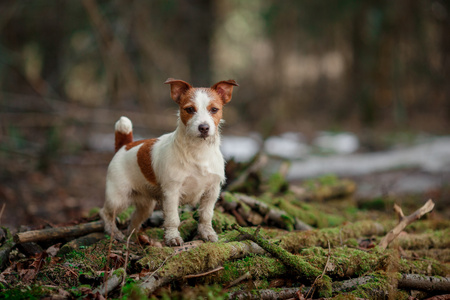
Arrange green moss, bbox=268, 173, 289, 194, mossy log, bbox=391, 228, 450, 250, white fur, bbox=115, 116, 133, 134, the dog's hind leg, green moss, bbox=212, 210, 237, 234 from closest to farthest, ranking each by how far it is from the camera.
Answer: the dog's hind leg
green moss, bbox=212, 210, 237, 234
white fur, bbox=115, 116, 133, 134
mossy log, bbox=391, 228, 450, 250
green moss, bbox=268, 173, 289, 194

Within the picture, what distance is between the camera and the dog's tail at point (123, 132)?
4175 millimetres

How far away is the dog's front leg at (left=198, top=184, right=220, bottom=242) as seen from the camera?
12.0 feet

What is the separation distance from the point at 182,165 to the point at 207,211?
54 centimetres

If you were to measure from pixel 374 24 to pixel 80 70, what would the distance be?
31.9 feet

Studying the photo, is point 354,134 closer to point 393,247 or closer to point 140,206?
point 393,247

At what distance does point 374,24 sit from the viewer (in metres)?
13.0

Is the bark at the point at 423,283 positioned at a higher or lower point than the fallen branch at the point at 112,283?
lower

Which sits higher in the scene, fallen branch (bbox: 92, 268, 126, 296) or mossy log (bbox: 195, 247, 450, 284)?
fallen branch (bbox: 92, 268, 126, 296)

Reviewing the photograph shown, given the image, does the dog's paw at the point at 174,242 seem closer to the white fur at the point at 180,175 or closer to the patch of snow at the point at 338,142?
the white fur at the point at 180,175

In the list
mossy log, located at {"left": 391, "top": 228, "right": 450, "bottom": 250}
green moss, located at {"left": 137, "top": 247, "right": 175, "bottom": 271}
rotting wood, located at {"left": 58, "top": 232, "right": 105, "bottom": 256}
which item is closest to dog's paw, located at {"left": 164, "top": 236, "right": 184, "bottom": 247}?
green moss, located at {"left": 137, "top": 247, "right": 175, "bottom": 271}

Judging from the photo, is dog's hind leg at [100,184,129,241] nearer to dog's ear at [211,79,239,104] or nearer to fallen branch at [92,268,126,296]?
fallen branch at [92,268,126,296]

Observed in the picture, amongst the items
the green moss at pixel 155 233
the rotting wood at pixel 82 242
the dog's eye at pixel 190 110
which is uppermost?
the dog's eye at pixel 190 110

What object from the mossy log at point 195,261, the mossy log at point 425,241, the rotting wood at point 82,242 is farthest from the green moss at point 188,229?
the mossy log at point 425,241

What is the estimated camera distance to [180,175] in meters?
3.46
